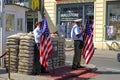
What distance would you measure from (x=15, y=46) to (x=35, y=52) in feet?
2.55

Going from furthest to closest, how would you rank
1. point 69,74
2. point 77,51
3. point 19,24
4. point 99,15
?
point 99,15 → point 19,24 → point 77,51 → point 69,74

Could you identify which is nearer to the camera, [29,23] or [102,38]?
[102,38]

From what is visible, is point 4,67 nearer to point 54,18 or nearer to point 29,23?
point 54,18

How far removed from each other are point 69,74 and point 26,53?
1732mm

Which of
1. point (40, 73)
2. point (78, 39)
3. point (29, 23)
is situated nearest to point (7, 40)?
point (40, 73)

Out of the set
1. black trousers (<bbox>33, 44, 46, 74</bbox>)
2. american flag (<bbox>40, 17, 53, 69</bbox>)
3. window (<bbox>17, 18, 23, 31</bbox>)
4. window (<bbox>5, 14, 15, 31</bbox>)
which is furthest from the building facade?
american flag (<bbox>40, 17, 53, 69</bbox>)

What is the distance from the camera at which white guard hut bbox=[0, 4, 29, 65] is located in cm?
1459

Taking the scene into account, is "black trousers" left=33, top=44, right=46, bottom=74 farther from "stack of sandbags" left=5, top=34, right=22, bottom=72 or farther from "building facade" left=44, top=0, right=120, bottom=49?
"building facade" left=44, top=0, right=120, bottom=49

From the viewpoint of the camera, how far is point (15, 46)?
44.2 ft

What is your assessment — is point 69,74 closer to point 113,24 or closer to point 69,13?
point 113,24

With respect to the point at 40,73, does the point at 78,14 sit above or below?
above

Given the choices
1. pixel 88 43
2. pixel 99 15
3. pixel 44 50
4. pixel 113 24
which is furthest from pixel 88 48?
pixel 99 15

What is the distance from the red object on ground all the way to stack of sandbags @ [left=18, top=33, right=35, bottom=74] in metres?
0.60

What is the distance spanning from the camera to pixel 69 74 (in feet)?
44.9
